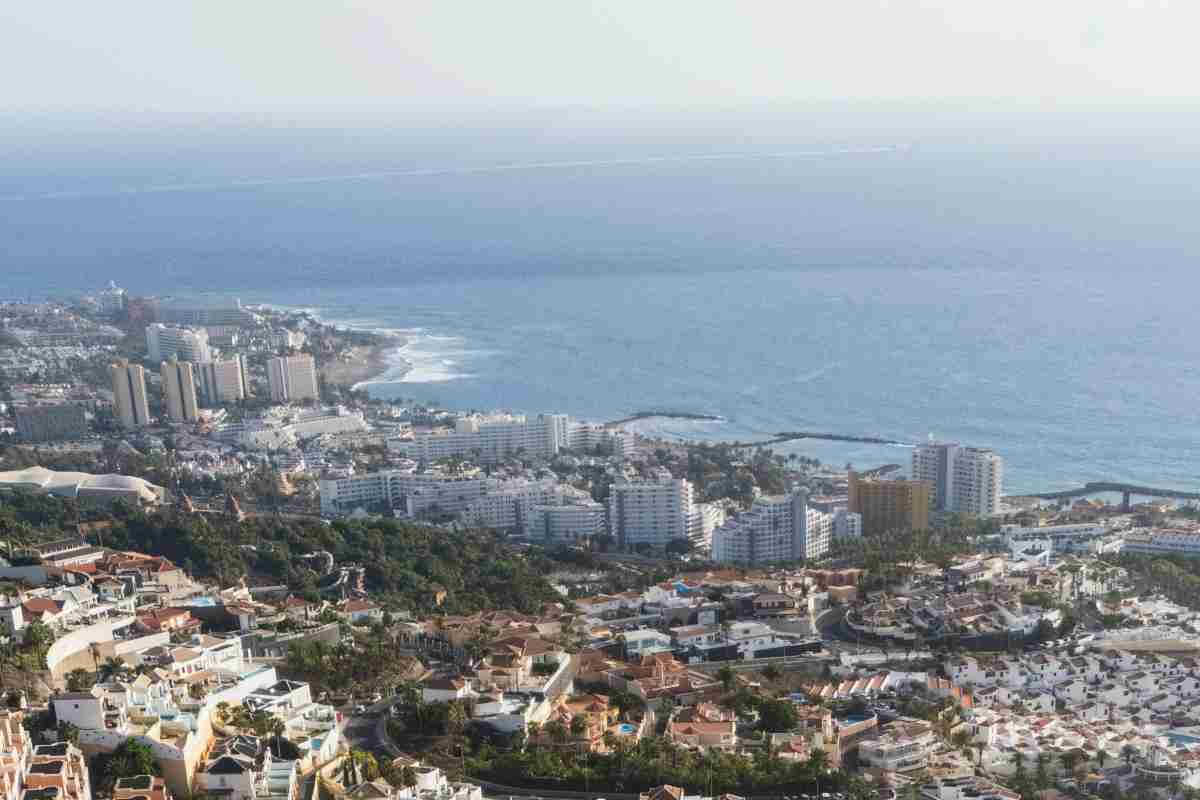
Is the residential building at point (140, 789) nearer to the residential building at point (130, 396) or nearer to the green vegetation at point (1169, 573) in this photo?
the green vegetation at point (1169, 573)

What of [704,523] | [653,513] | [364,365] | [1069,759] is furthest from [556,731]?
[364,365]

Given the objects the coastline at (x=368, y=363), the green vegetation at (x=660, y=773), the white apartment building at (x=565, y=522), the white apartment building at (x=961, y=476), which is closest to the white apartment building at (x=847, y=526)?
the white apartment building at (x=961, y=476)

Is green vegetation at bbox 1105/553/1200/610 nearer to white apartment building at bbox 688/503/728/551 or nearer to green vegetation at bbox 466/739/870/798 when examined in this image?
white apartment building at bbox 688/503/728/551

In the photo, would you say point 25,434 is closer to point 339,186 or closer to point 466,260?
point 466,260

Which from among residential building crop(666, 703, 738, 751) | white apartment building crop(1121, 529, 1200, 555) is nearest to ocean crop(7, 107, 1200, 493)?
white apartment building crop(1121, 529, 1200, 555)

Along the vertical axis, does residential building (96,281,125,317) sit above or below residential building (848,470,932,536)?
above
